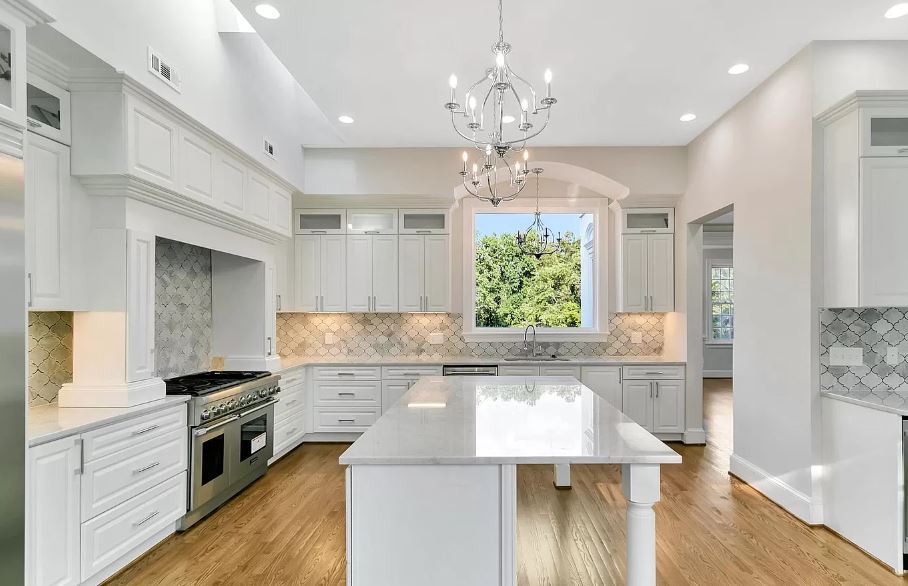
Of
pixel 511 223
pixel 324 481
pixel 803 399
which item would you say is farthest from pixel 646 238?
pixel 324 481

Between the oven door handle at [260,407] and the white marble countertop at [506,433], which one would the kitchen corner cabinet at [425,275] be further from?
the white marble countertop at [506,433]

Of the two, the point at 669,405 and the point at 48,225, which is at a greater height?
the point at 48,225

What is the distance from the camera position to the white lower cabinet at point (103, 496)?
2256 mm

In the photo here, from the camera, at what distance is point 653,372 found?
5.45 meters

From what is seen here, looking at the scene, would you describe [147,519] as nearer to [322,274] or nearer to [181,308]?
[181,308]

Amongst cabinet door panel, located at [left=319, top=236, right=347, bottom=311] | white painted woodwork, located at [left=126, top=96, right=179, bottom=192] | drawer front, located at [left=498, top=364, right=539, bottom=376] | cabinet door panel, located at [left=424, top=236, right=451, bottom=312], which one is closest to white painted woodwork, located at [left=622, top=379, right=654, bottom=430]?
drawer front, located at [left=498, top=364, right=539, bottom=376]

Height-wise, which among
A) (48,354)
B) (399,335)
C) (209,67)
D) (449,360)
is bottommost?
(449,360)

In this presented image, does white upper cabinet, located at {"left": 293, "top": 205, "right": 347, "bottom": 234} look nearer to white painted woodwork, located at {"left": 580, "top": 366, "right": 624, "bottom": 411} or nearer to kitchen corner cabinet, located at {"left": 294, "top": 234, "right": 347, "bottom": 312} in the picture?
kitchen corner cabinet, located at {"left": 294, "top": 234, "right": 347, "bottom": 312}

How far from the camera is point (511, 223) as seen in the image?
244 inches

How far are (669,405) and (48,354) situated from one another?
17.5 feet

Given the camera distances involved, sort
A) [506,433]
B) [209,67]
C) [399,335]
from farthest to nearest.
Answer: [399,335]
[209,67]
[506,433]

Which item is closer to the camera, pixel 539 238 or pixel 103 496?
pixel 103 496

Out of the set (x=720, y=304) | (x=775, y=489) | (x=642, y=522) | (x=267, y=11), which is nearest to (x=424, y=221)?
(x=267, y=11)

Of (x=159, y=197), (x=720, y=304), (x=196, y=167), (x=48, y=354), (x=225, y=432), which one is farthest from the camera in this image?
(x=720, y=304)
